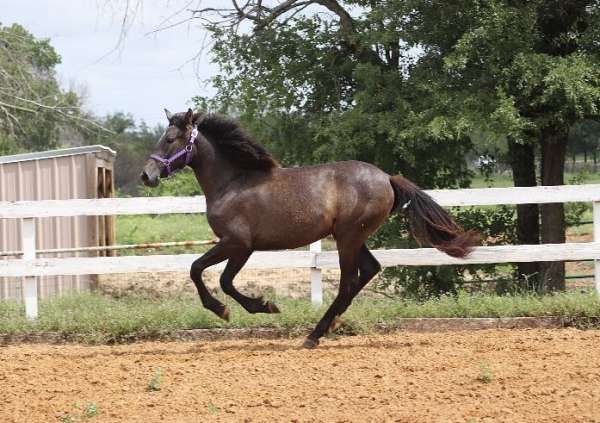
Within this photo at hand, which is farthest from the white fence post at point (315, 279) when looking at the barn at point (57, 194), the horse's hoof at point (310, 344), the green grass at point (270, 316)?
the barn at point (57, 194)

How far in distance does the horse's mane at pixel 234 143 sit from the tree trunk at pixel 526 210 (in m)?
5.73

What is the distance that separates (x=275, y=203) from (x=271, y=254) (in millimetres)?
1337

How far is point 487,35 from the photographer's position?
33.4 feet

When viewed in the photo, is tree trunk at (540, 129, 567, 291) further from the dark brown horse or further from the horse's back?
the horse's back

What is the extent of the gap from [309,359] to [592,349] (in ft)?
7.83

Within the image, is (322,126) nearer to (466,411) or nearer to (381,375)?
(381,375)

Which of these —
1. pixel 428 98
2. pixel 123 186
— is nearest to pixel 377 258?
pixel 428 98

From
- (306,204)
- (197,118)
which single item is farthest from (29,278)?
(306,204)

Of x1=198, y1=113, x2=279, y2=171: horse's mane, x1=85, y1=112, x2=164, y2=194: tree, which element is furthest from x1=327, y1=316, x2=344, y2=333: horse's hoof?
x1=85, y1=112, x2=164, y2=194: tree

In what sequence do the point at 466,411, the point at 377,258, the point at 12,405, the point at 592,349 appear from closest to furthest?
the point at 466,411 → the point at 12,405 → the point at 592,349 → the point at 377,258

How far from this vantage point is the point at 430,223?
7453 millimetres

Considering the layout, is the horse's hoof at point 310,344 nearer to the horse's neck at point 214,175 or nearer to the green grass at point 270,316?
the green grass at point 270,316

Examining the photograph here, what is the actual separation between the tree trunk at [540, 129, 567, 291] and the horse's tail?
401cm

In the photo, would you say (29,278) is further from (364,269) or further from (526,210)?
(526,210)
